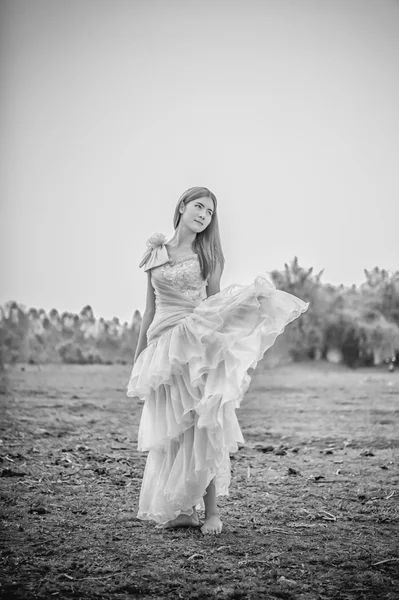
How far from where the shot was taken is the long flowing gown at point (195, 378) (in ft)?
7.30

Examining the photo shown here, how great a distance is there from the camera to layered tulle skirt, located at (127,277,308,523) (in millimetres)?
2225

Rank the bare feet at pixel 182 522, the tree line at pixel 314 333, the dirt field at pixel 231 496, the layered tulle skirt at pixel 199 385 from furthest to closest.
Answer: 1. the tree line at pixel 314 333
2. the bare feet at pixel 182 522
3. the layered tulle skirt at pixel 199 385
4. the dirt field at pixel 231 496

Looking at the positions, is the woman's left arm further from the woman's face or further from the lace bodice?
the woman's face

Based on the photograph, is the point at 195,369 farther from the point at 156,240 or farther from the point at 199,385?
the point at 156,240

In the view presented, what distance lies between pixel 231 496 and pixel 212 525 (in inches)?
26.9

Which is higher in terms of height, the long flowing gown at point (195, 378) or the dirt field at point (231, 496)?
the long flowing gown at point (195, 378)

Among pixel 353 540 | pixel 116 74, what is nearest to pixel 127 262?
pixel 116 74

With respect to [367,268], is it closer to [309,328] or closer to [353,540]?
[309,328]

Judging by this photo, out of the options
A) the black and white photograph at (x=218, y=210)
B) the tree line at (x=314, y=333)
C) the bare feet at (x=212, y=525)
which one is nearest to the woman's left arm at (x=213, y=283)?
the bare feet at (x=212, y=525)

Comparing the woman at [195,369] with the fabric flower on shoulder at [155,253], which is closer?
the woman at [195,369]

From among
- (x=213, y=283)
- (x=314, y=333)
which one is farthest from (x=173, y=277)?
(x=314, y=333)

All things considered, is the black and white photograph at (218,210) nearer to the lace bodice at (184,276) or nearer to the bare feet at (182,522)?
the bare feet at (182,522)

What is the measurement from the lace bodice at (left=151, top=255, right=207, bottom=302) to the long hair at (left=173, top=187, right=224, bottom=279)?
0.10ft

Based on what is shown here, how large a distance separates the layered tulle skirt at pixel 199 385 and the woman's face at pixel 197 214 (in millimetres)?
288
